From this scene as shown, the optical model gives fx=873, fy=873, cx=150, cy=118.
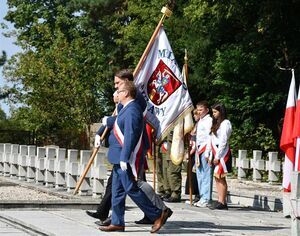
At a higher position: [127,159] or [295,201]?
[127,159]

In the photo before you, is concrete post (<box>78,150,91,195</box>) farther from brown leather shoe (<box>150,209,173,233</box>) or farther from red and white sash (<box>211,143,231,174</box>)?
brown leather shoe (<box>150,209,173,233</box>)

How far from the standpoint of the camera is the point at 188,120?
16.4 metres

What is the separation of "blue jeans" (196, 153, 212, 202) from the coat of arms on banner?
1942mm

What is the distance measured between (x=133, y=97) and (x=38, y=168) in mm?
8796

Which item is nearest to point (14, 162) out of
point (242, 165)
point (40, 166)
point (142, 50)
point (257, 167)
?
point (40, 166)

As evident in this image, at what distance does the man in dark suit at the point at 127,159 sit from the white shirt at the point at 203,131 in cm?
468

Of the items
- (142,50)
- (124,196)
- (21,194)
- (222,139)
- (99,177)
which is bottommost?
(21,194)

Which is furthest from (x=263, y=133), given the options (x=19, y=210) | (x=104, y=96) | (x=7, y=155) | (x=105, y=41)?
→ (x=105, y=41)

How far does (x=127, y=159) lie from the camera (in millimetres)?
10891

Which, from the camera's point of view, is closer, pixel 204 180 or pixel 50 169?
pixel 204 180

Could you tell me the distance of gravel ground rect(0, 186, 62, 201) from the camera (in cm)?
1602

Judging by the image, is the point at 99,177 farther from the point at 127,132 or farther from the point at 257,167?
the point at 257,167

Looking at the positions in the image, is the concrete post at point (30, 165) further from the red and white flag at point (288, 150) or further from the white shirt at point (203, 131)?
the red and white flag at point (288, 150)

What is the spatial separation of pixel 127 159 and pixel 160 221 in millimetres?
929
